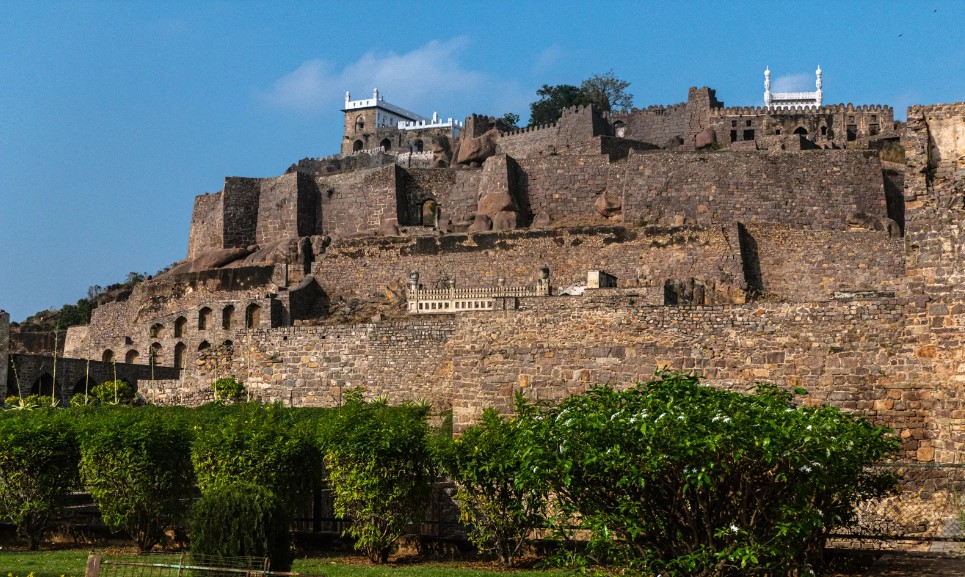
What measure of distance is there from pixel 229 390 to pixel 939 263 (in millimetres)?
18987

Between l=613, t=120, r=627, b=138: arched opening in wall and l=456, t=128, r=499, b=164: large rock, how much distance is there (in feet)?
19.3

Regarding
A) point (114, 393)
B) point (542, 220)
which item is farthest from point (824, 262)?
point (114, 393)

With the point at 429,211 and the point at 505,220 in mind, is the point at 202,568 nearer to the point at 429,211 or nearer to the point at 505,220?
the point at 505,220

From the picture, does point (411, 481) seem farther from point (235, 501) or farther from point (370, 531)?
point (235, 501)

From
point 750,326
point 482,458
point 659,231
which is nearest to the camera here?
point 482,458

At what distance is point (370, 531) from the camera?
1858 cm

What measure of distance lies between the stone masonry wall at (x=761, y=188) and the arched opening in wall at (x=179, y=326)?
51.2 feet

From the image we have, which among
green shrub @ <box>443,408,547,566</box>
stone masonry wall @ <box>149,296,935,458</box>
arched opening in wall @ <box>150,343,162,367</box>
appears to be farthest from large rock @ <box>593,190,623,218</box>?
green shrub @ <box>443,408,547,566</box>

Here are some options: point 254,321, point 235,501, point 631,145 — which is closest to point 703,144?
point 631,145

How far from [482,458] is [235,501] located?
13.5 feet

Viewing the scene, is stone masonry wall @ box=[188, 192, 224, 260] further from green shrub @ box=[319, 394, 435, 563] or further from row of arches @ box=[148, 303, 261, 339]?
green shrub @ box=[319, 394, 435, 563]

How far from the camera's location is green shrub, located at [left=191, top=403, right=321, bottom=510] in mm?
19094

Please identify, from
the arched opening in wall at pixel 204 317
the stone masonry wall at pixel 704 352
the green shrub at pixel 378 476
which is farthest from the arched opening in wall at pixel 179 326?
the green shrub at pixel 378 476

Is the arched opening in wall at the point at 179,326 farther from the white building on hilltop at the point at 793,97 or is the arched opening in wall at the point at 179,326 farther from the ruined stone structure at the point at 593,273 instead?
the white building on hilltop at the point at 793,97
